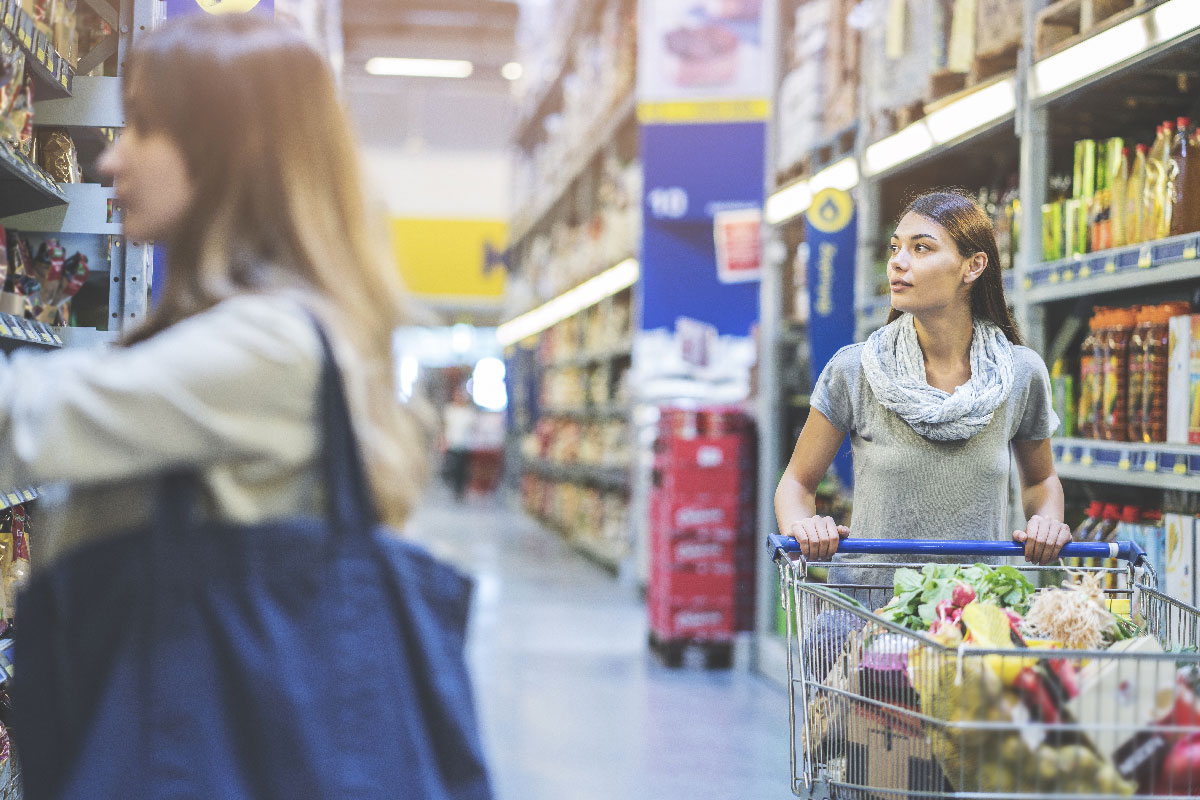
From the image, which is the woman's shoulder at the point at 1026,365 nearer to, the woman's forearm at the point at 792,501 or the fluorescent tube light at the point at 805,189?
the woman's forearm at the point at 792,501

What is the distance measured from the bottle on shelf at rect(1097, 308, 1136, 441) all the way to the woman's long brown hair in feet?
3.49

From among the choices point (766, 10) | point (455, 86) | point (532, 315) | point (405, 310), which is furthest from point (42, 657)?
point (455, 86)

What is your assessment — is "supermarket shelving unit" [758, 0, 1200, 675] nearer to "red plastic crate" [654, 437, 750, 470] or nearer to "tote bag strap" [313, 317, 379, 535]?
"red plastic crate" [654, 437, 750, 470]

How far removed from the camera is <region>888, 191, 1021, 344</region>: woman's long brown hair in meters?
A: 2.62

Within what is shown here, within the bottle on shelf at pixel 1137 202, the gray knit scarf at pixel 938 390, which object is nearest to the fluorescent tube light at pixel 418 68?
the bottle on shelf at pixel 1137 202

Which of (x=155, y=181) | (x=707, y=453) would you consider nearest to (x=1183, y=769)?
(x=155, y=181)

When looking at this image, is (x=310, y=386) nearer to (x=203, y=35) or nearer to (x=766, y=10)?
(x=203, y=35)

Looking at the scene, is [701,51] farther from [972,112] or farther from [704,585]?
[972,112]

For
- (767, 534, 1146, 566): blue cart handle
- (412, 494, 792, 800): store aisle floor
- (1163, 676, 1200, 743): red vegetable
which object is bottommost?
(412, 494, 792, 800): store aisle floor

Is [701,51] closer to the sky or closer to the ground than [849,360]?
closer to the sky

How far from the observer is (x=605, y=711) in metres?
5.30

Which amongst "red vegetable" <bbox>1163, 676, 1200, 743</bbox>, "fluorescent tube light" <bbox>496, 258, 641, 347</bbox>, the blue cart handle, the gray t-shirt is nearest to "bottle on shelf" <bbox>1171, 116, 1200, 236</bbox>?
the gray t-shirt

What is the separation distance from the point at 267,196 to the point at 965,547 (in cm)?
Answer: 146

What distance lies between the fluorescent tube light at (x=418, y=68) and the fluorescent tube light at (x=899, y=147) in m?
19.4
